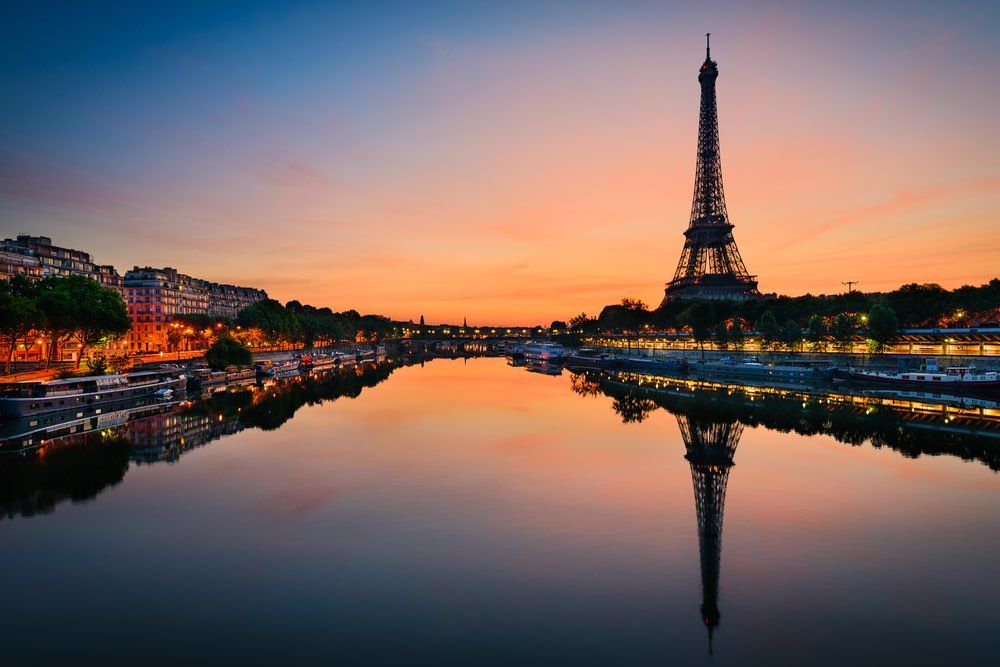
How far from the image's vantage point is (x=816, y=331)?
89312mm

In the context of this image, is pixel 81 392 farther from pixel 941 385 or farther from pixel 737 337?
pixel 737 337

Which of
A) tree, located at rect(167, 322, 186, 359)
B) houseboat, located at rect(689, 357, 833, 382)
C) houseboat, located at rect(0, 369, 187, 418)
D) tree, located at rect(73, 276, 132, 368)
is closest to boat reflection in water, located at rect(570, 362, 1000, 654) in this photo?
houseboat, located at rect(689, 357, 833, 382)

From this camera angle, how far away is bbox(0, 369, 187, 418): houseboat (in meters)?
44.7

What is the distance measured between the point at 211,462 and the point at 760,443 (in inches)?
1285

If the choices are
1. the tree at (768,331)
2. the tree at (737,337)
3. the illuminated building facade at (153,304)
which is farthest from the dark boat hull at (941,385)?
the illuminated building facade at (153,304)

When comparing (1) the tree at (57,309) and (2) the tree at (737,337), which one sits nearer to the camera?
(1) the tree at (57,309)

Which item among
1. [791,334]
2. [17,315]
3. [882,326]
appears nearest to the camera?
[17,315]

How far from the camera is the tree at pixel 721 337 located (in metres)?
107

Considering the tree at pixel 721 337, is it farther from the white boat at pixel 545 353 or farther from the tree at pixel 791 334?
the white boat at pixel 545 353

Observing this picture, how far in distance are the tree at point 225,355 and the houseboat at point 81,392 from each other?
46.2ft

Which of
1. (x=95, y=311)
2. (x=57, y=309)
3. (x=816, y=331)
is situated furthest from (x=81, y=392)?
(x=816, y=331)

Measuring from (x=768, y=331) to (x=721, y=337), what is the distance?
11885 millimetres

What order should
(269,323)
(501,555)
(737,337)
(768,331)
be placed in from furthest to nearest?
1. (269,323)
2. (737,337)
3. (768,331)
4. (501,555)

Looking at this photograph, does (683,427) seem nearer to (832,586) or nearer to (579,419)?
(579,419)
